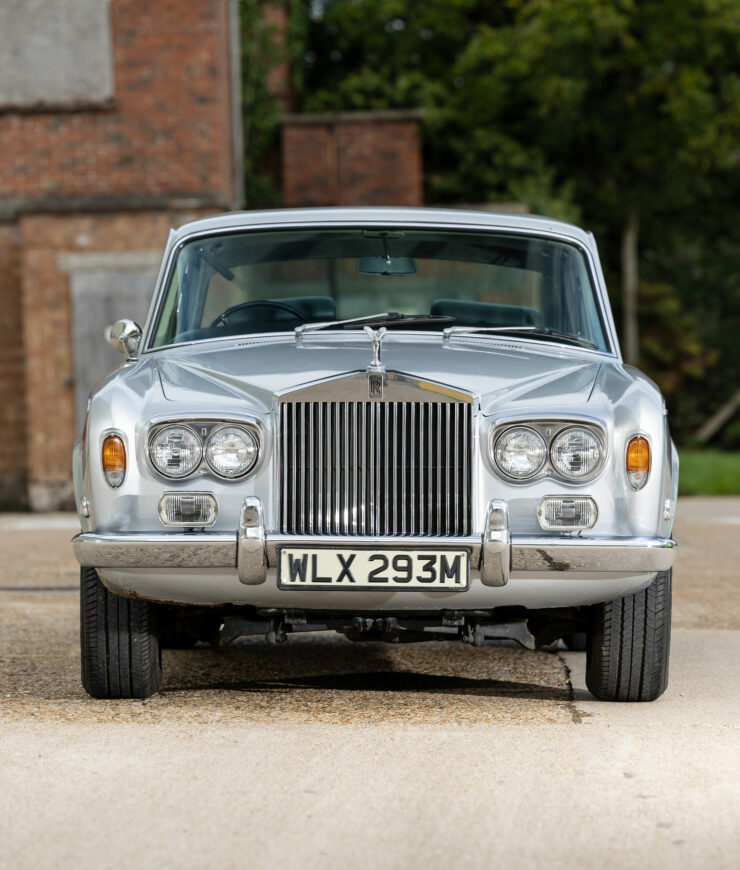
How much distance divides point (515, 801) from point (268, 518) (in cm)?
131

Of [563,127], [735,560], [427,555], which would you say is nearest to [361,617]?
[427,555]

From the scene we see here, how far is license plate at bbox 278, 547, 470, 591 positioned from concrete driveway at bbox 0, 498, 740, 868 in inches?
18.6

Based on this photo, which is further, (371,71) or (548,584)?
(371,71)

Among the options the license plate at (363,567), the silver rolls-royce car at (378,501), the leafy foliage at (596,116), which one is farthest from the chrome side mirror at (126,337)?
the leafy foliage at (596,116)

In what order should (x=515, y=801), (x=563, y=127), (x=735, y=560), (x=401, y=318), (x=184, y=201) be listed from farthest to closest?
(x=563, y=127)
(x=184, y=201)
(x=735, y=560)
(x=401, y=318)
(x=515, y=801)

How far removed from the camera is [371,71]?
2598 centimetres

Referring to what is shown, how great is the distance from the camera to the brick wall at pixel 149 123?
15.8 m

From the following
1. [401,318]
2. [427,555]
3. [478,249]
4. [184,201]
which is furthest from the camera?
[184,201]

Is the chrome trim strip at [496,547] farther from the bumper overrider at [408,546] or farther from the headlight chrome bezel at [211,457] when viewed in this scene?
the headlight chrome bezel at [211,457]

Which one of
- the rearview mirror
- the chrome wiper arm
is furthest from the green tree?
the chrome wiper arm

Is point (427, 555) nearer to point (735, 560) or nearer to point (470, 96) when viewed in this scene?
point (735, 560)

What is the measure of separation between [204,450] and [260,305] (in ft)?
4.04

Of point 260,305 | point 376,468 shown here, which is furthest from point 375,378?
point 260,305

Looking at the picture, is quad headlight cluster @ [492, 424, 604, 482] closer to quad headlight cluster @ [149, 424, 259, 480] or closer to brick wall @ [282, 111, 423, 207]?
quad headlight cluster @ [149, 424, 259, 480]
